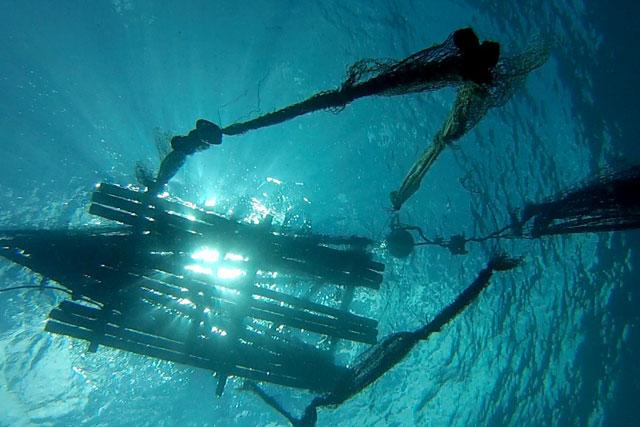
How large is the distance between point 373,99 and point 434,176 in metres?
3.51

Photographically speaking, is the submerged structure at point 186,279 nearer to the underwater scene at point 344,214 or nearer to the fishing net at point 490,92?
the underwater scene at point 344,214

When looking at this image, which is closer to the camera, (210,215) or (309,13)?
(210,215)

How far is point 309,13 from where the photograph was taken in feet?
35.9

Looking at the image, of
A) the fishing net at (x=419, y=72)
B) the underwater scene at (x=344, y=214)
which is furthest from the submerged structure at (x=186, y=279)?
the fishing net at (x=419, y=72)

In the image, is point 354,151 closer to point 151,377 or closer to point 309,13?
point 309,13

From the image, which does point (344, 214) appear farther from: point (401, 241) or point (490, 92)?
point (490, 92)

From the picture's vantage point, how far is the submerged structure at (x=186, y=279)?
6113mm

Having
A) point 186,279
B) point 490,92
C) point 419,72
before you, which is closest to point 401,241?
point 490,92

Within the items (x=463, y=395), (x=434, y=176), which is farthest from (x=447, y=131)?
(x=463, y=395)

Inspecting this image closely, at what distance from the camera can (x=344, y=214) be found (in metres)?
13.5

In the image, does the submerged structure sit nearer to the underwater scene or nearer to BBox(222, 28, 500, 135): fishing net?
the underwater scene

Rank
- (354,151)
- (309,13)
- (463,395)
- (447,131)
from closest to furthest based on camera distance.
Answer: (447,131) < (309,13) < (354,151) < (463,395)

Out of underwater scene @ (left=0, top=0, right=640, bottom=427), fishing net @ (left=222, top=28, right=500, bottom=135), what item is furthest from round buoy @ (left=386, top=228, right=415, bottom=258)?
fishing net @ (left=222, top=28, right=500, bottom=135)

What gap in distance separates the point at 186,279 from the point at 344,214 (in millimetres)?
7802
